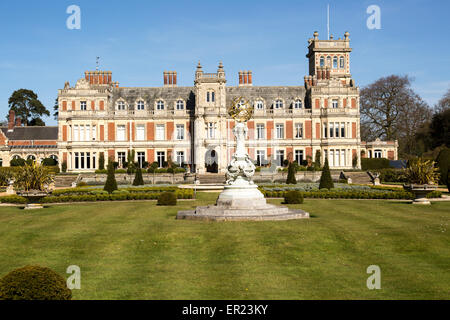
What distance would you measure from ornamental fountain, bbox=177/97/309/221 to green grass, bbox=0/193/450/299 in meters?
0.90

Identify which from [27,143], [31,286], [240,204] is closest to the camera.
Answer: [31,286]

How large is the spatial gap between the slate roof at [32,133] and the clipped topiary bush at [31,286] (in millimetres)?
70419

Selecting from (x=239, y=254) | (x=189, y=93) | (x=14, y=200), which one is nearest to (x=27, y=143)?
(x=189, y=93)

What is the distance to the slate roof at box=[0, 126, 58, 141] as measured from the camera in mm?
74250

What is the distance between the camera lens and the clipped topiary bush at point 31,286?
7.70 m

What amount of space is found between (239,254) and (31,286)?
6188 mm

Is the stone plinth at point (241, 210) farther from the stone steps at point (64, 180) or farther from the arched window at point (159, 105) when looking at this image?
the arched window at point (159, 105)

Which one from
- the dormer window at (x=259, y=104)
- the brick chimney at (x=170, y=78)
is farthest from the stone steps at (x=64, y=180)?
the dormer window at (x=259, y=104)

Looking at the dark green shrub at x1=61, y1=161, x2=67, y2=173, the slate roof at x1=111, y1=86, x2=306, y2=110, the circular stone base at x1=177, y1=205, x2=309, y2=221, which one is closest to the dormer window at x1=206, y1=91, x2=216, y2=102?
the slate roof at x1=111, y1=86, x2=306, y2=110

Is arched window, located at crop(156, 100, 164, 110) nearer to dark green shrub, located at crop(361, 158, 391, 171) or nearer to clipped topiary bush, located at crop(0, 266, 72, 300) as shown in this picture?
dark green shrub, located at crop(361, 158, 391, 171)

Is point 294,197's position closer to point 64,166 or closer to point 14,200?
point 14,200

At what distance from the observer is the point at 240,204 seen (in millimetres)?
19844

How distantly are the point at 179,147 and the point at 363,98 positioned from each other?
101ft

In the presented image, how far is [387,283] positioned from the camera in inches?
412
